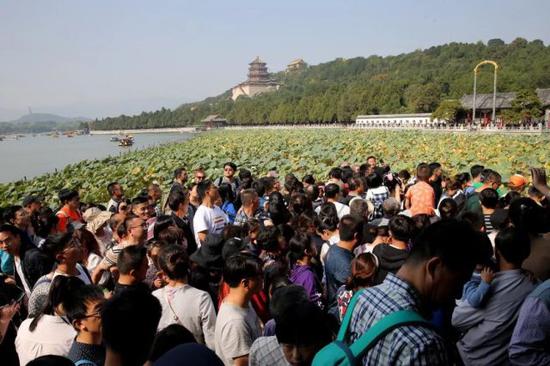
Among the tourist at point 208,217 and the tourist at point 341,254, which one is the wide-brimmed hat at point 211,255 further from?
the tourist at point 208,217

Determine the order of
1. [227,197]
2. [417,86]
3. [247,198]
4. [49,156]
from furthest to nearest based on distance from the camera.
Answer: [417,86] < [49,156] < [227,197] < [247,198]

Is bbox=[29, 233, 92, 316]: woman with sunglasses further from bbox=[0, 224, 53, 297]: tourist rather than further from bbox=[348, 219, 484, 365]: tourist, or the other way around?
bbox=[348, 219, 484, 365]: tourist

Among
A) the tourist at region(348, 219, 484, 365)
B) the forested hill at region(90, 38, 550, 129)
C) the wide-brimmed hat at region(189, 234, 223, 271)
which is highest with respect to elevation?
the forested hill at region(90, 38, 550, 129)

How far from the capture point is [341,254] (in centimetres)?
317

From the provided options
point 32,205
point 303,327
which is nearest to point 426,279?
point 303,327

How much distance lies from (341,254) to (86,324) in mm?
1737

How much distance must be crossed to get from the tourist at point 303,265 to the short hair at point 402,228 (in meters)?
0.60

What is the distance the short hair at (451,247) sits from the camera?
4.69ft

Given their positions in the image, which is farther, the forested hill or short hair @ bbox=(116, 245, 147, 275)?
the forested hill

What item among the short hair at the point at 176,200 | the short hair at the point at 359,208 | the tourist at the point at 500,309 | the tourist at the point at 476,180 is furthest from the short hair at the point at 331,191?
the tourist at the point at 500,309

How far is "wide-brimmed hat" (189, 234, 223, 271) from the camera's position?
3414mm

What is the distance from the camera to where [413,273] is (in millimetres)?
1456

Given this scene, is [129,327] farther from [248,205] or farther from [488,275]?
[248,205]

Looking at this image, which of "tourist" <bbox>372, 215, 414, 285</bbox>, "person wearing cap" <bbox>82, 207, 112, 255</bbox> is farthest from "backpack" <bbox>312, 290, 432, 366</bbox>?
"person wearing cap" <bbox>82, 207, 112, 255</bbox>
